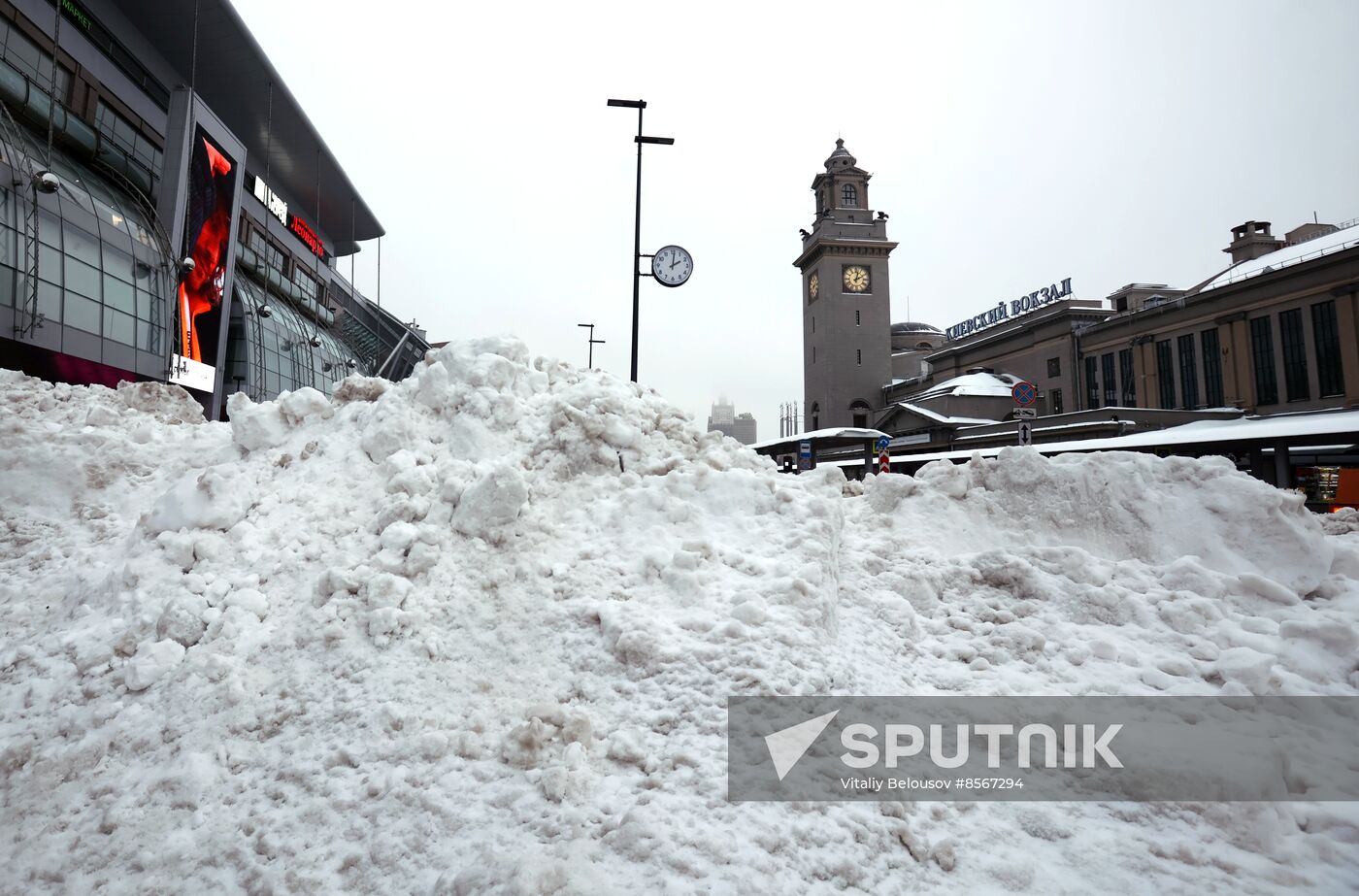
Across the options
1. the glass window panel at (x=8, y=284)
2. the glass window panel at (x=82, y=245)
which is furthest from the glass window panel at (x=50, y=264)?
the glass window panel at (x=8, y=284)

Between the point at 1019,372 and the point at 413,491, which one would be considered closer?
the point at 413,491

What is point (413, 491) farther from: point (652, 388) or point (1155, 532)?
point (1155, 532)

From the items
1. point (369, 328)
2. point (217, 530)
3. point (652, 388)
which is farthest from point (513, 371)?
point (369, 328)

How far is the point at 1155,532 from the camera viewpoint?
5.27m

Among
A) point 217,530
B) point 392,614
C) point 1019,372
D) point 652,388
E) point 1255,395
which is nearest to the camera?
point 392,614

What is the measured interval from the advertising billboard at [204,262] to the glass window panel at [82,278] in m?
3.68

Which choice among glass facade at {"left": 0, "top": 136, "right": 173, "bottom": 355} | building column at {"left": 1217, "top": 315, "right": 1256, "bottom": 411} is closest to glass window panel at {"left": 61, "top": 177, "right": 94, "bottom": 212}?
glass facade at {"left": 0, "top": 136, "right": 173, "bottom": 355}

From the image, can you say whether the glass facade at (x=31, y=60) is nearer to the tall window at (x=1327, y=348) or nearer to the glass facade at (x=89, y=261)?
the glass facade at (x=89, y=261)

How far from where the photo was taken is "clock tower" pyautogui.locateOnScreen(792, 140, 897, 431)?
2135 inches

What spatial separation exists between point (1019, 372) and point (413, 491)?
189ft

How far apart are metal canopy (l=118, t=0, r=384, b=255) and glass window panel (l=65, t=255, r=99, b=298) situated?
12.7 m

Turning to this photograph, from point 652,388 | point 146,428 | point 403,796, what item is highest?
point 652,388

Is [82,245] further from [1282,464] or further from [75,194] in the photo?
[1282,464]

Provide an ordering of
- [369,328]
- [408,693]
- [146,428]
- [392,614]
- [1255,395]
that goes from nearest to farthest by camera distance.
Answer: [408,693], [392,614], [146,428], [1255,395], [369,328]
